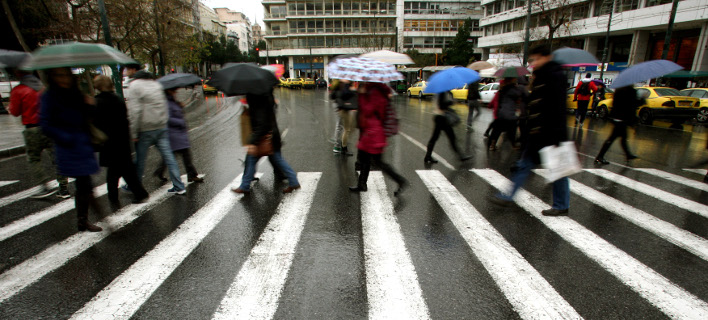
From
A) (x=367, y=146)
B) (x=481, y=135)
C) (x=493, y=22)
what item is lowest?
(x=481, y=135)

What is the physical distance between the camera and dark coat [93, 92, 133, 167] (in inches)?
173

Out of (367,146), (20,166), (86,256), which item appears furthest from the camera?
(20,166)

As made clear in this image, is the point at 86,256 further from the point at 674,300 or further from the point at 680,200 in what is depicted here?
the point at 680,200

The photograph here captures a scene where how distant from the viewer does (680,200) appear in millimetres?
5039

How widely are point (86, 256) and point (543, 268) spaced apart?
431 cm

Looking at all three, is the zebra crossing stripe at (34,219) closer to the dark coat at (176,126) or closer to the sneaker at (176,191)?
the sneaker at (176,191)

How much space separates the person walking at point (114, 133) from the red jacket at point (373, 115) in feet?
10.0

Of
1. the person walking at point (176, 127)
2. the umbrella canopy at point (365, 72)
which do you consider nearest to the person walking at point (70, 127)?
the person walking at point (176, 127)

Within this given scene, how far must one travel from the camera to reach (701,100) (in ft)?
46.2

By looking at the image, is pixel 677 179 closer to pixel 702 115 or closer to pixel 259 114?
pixel 259 114

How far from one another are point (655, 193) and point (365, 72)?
15.5 feet

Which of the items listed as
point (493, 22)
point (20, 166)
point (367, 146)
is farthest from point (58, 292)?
point (493, 22)

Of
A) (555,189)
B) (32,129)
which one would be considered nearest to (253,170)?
(32,129)

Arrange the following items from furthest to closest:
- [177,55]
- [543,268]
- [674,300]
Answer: [177,55]
[543,268]
[674,300]
